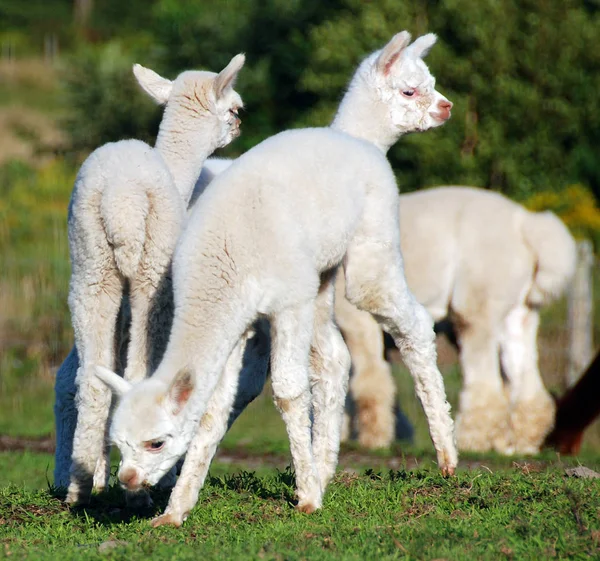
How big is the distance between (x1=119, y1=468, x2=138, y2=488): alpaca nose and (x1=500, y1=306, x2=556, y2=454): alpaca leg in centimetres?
624

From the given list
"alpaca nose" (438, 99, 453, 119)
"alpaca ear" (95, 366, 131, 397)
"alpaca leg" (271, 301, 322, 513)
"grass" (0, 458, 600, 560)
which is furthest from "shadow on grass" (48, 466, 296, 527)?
"alpaca nose" (438, 99, 453, 119)

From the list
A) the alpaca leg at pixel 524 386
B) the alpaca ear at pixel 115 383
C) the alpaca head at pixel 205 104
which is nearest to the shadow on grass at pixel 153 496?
the alpaca ear at pixel 115 383

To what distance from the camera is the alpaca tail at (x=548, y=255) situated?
10.6 meters

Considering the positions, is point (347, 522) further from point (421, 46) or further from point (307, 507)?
point (421, 46)

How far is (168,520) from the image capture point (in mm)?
5414

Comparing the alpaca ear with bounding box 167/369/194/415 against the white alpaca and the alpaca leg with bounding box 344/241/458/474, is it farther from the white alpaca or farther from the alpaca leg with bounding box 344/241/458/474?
the alpaca leg with bounding box 344/241/458/474

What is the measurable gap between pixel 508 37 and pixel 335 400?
1633 cm

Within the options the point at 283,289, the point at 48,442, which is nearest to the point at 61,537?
the point at 283,289

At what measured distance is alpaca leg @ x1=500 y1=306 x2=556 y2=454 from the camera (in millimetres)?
10609

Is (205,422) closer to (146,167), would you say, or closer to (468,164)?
(146,167)

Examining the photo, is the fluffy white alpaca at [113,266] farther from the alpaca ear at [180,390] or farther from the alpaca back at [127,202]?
the alpaca ear at [180,390]

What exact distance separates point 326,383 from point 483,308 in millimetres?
4560

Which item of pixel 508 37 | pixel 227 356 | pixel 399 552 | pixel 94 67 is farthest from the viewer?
pixel 94 67

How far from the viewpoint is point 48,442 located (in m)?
11.4
